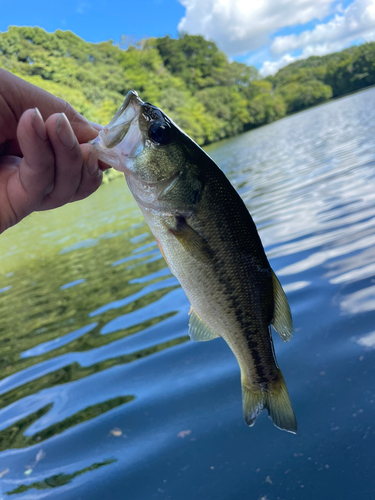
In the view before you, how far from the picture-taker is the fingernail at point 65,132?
1.69 metres

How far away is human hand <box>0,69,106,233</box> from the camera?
173 centimetres

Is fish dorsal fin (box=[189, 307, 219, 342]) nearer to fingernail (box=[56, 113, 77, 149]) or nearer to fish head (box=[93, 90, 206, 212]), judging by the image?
fish head (box=[93, 90, 206, 212])

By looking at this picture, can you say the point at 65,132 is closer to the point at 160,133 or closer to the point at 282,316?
the point at 160,133

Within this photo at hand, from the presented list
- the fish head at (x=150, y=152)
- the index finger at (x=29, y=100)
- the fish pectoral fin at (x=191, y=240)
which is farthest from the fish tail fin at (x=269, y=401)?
the index finger at (x=29, y=100)

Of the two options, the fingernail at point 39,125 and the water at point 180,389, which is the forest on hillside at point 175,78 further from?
the fingernail at point 39,125

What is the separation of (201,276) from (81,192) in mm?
914

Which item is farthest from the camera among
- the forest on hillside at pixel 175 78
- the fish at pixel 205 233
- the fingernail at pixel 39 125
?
the forest on hillside at pixel 175 78

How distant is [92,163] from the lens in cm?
212

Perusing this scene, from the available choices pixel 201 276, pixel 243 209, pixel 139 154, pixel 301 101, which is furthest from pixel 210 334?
pixel 301 101

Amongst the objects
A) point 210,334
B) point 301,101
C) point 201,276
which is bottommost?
point 210,334

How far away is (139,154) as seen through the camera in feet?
6.30

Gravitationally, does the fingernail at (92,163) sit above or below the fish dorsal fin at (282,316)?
above

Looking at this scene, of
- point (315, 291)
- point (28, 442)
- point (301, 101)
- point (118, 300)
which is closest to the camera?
point (28, 442)

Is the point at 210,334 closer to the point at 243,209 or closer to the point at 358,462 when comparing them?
the point at 243,209
